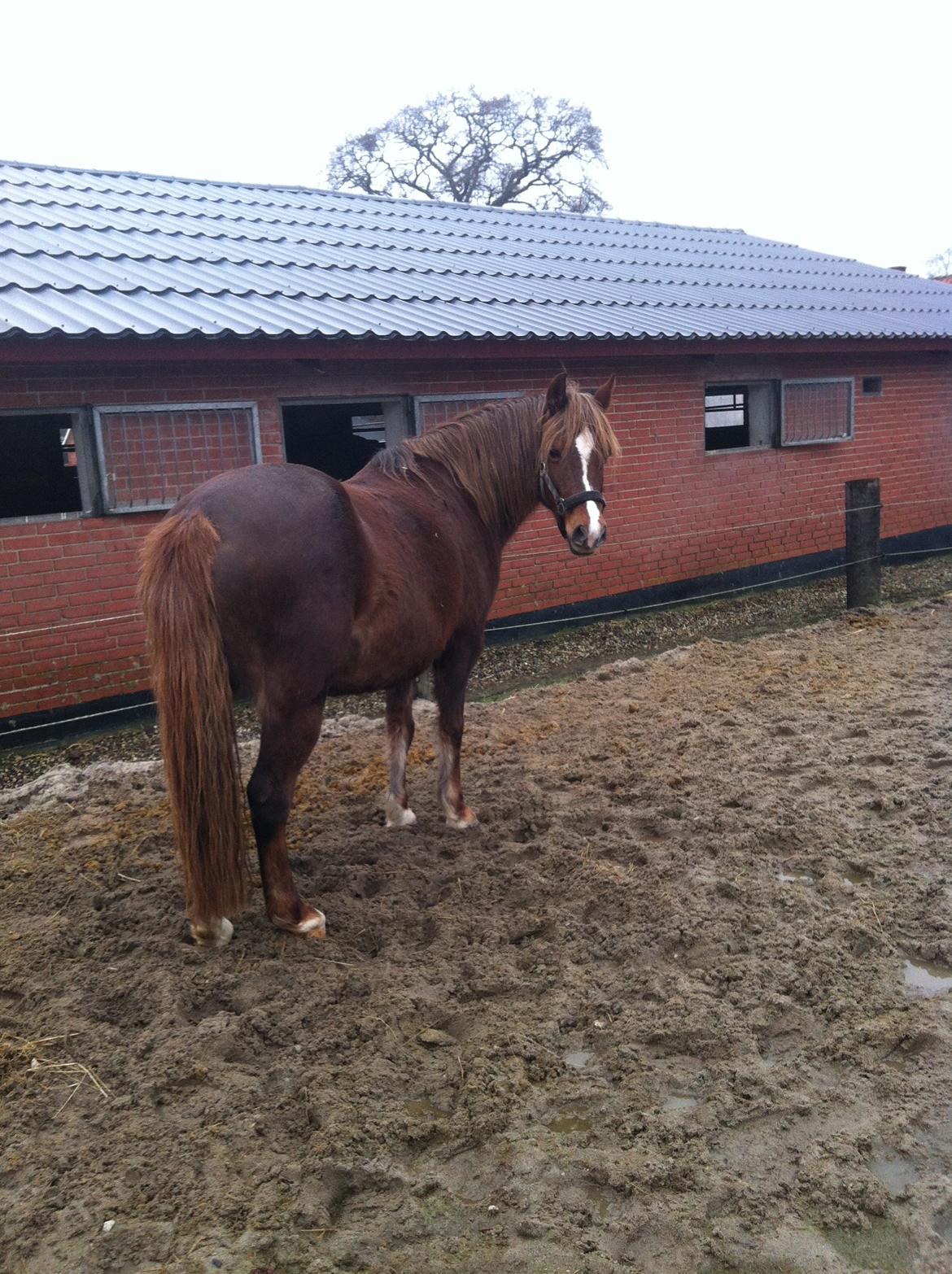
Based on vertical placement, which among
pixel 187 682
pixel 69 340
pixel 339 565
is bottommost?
pixel 187 682

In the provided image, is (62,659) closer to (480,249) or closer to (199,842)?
(199,842)

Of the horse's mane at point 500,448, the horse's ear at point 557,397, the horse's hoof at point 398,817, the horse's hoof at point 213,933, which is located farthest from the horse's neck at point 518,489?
the horse's hoof at point 213,933

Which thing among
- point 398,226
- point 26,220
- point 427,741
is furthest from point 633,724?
point 398,226

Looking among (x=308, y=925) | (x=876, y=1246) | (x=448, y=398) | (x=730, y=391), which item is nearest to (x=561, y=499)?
(x=308, y=925)

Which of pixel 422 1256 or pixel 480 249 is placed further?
pixel 480 249

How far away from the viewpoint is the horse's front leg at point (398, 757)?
14.1 feet

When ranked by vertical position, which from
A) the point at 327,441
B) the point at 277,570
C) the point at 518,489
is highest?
the point at 327,441

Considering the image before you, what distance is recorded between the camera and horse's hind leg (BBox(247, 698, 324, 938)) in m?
3.17

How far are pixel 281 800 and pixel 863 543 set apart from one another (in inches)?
262

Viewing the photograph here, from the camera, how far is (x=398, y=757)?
4.30 m

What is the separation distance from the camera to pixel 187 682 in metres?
2.95

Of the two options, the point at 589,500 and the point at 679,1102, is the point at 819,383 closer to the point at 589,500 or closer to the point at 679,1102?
the point at 589,500

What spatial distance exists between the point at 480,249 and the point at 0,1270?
9948 millimetres

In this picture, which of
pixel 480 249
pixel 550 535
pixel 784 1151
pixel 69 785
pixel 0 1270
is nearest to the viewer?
pixel 0 1270
